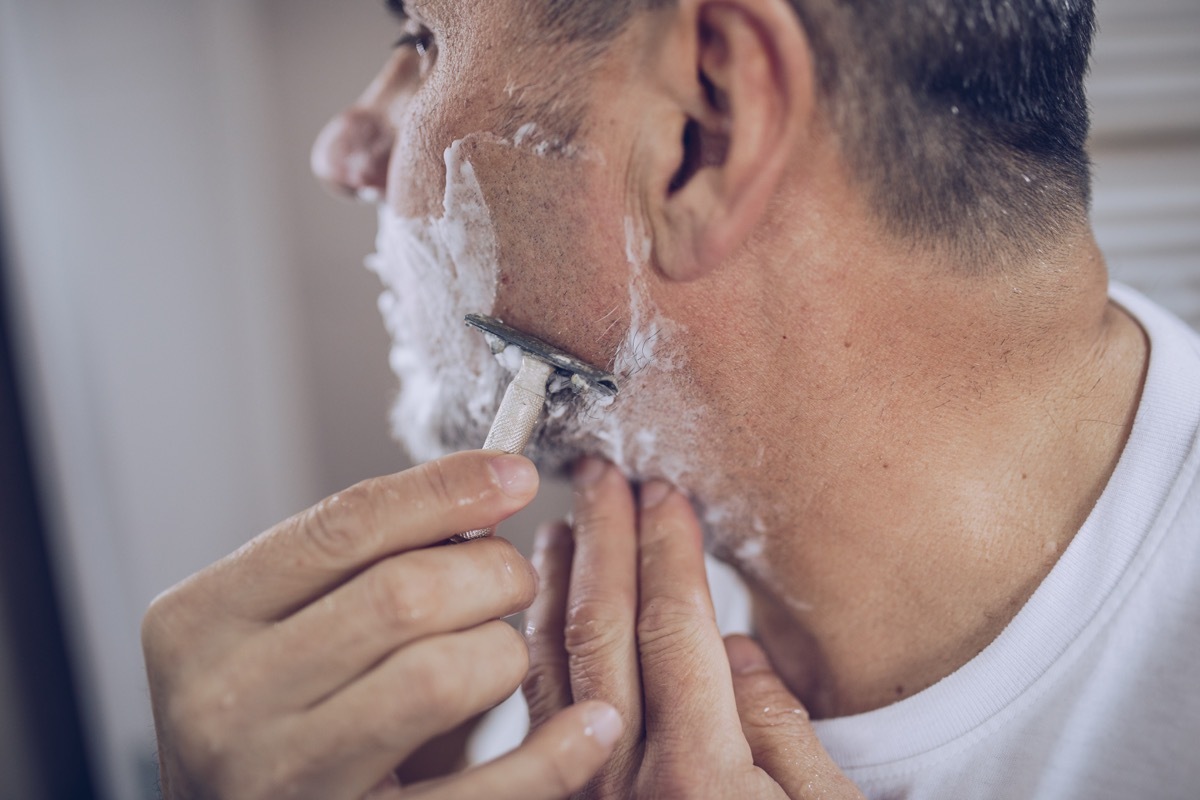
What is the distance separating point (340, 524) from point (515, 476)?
0.37ft

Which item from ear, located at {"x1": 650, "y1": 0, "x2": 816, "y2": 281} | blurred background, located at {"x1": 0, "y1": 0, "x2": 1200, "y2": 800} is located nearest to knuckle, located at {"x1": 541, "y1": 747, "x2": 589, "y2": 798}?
ear, located at {"x1": 650, "y1": 0, "x2": 816, "y2": 281}

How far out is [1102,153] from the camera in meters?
1.09

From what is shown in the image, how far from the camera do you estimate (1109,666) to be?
52 cm

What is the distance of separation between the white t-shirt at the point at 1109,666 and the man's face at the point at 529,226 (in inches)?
11.4

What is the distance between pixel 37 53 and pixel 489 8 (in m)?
0.95

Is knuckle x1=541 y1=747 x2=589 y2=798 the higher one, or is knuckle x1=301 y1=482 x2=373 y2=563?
knuckle x1=301 y1=482 x2=373 y2=563

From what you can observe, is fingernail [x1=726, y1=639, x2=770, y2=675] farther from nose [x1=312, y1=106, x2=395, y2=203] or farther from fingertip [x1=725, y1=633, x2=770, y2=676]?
nose [x1=312, y1=106, x2=395, y2=203]

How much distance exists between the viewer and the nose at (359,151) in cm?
67

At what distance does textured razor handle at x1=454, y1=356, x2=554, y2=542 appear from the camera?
20.2 inches

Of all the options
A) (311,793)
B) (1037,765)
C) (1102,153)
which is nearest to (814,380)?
(1037,765)

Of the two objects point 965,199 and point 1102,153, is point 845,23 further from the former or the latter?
point 1102,153

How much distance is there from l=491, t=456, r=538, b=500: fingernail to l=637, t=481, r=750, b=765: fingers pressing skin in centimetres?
16

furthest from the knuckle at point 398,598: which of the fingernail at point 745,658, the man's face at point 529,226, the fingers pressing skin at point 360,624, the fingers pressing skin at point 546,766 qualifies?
the fingernail at point 745,658

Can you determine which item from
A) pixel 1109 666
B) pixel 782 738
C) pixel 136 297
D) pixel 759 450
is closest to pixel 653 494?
pixel 759 450
